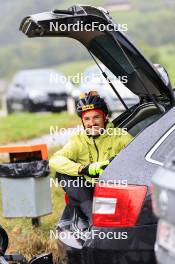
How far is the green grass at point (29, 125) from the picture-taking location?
17500 millimetres

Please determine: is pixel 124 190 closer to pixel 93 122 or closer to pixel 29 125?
pixel 93 122

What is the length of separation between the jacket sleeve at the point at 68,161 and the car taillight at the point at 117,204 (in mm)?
971

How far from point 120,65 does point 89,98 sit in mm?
396

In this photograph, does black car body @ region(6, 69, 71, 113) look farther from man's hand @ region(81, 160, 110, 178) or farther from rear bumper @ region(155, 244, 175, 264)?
rear bumper @ region(155, 244, 175, 264)

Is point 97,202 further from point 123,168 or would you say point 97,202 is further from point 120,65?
point 120,65

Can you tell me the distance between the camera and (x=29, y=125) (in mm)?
20281

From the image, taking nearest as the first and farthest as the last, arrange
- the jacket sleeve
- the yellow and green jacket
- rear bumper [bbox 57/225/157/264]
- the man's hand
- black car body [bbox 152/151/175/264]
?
black car body [bbox 152/151/175/264], rear bumper [bbox 57/225/157/264], the man's hand, the jacket sleeve, the yellow and green jacket

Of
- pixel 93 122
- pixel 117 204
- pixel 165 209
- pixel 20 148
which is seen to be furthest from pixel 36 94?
pixel 165 209

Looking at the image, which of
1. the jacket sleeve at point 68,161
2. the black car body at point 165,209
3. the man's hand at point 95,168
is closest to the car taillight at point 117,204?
the black car body at point 165,209

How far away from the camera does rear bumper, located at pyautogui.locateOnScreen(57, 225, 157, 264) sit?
14.4ft

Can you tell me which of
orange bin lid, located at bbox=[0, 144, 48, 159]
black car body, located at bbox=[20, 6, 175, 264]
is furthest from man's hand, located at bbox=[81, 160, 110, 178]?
orange bin lid, located at bbox=[0, 144, 48, 159]

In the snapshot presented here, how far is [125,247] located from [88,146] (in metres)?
1.60

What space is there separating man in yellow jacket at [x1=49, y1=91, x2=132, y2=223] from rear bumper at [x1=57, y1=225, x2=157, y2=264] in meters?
1.07

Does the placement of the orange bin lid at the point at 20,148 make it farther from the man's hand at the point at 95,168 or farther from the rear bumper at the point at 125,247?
the rear bumper at the point at 125,247
